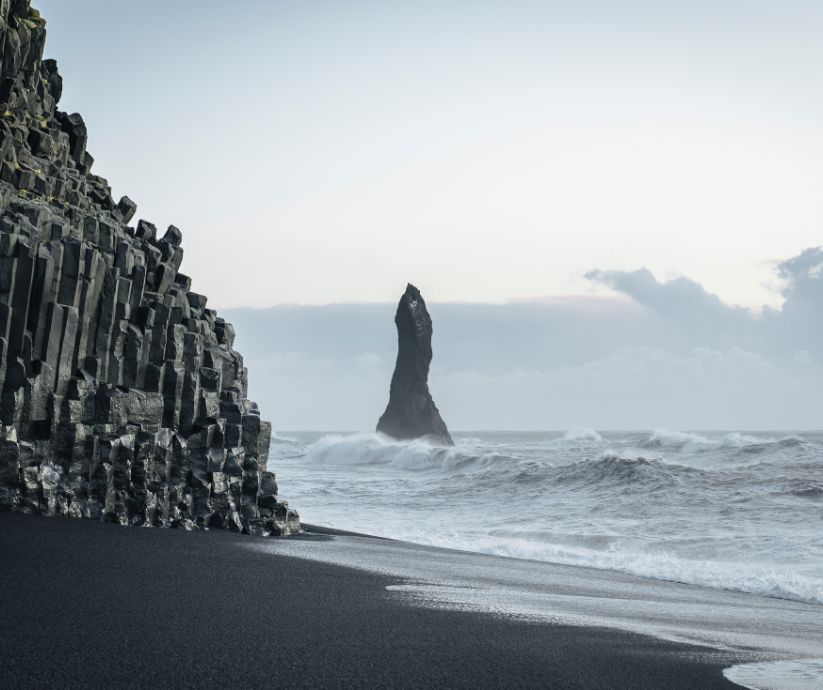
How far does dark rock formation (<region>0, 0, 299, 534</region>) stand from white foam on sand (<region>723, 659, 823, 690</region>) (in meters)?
10.3

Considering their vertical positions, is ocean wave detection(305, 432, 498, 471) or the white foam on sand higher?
ocean wave detection(305, 432, 498, 471)

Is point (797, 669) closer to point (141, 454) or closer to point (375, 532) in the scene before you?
point (141, 454)

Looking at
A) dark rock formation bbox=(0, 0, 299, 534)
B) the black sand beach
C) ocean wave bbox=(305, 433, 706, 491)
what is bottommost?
the black sand beach

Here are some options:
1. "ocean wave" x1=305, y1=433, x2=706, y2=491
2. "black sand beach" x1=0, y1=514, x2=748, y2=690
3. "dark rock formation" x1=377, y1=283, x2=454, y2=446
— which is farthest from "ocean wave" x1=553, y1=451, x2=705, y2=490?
"dark rock formation" x1=377, y1=283, x2=454, y2=446

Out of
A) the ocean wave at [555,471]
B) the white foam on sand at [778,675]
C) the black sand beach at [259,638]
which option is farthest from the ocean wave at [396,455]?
the white foam on sand at [778,675]

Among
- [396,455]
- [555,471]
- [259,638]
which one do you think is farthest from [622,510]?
[396,455]

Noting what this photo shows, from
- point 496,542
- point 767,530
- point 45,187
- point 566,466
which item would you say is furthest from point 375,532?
point 566,466

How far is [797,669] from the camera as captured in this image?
7.70 m

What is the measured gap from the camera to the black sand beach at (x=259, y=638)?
5.96 meters

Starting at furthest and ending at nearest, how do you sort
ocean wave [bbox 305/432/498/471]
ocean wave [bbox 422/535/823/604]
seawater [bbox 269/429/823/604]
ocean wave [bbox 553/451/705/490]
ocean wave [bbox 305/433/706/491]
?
ocean wave [bbox 305/432/498/471], ocean wave [bbox 305/433/706/491], ocean wave [bbox 553/451/705/490], seawater [bbox 269/429/823/604], ocean wave [bbox 422/535/823/604]

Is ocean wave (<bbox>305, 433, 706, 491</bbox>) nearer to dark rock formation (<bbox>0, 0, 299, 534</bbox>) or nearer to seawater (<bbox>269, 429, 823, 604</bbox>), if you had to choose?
seawater (<bbox>269, 429, 823, 604</bbox>)

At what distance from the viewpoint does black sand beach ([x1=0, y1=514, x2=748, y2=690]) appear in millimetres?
5965

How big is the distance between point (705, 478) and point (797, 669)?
2158 centimetres

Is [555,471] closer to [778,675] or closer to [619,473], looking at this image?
[619,473]
